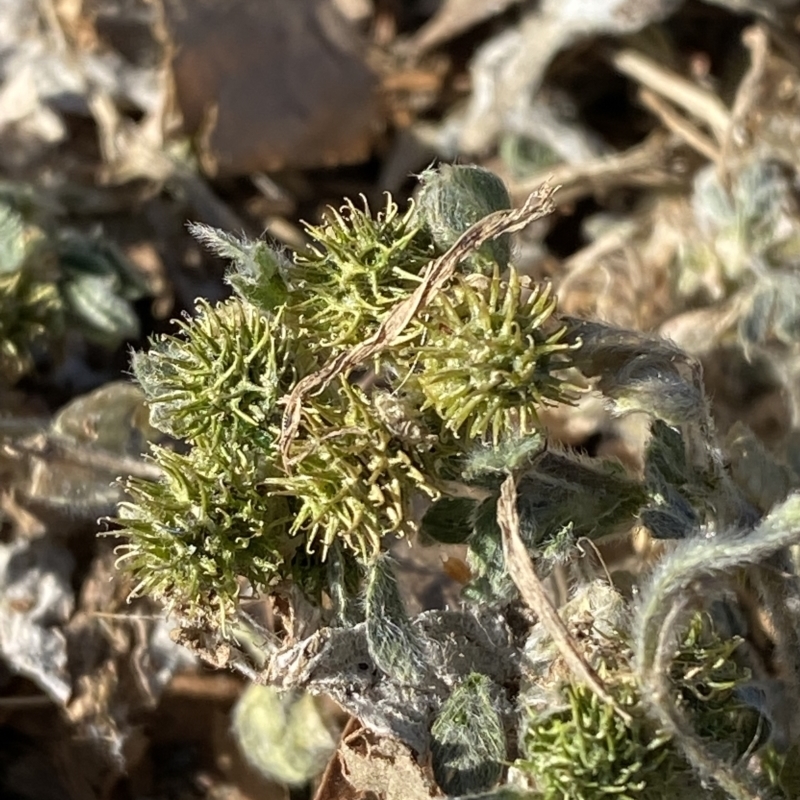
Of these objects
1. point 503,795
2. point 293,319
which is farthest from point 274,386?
point 503,795

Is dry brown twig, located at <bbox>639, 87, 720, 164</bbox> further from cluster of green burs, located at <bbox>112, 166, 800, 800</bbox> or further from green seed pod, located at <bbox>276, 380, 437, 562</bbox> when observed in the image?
green seed pod, located at <bbox>276, 380, 437, 562</bbox>

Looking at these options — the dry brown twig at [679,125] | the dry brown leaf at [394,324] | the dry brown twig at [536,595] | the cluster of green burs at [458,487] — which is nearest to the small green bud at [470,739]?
the cluster of green burs at [458,487]

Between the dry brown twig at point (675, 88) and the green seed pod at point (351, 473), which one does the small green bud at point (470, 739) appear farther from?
the dry brown twig at point (675, 88)

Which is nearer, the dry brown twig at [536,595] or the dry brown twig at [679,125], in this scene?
the dry brown twig at [536,595]

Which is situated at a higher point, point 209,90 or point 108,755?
point 209,90

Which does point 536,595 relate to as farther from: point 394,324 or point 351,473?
point 394,324

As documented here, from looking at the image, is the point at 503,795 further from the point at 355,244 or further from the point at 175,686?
the point at 175,686
